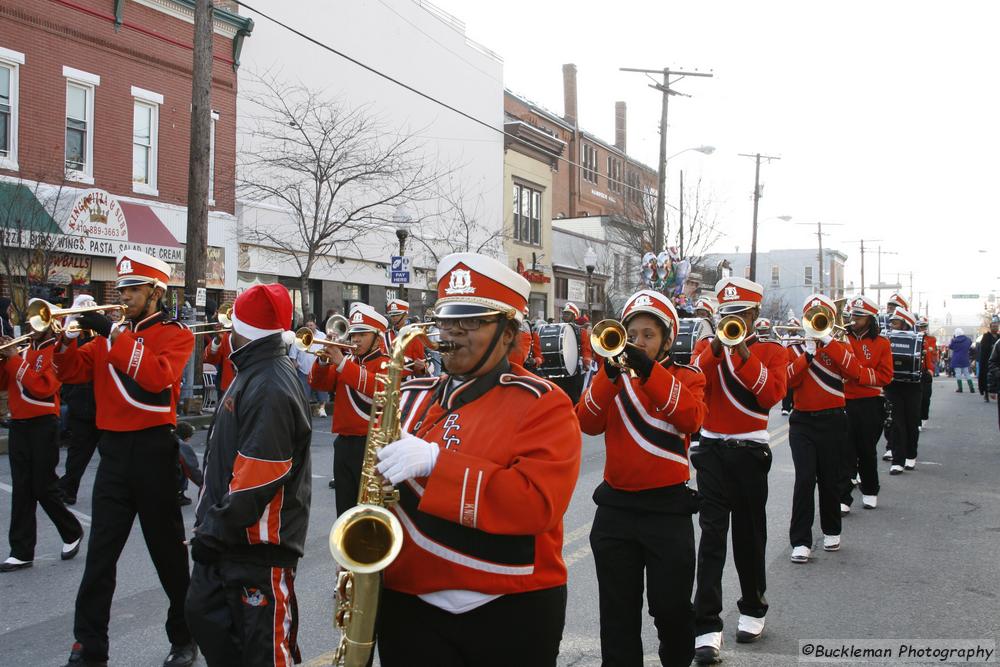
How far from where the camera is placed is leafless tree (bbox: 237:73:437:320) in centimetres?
2192

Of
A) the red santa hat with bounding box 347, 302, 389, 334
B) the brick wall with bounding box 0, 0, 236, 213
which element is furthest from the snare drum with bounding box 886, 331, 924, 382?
the brick wall with bounding box 0, 0, 236, 213

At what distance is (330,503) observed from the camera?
31.5 feet

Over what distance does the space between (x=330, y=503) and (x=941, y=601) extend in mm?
5967

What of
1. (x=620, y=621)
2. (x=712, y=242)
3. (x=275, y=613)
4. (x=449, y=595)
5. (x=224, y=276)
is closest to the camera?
(x=449, y=595)

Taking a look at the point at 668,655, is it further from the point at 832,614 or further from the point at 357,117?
the point at 357,117

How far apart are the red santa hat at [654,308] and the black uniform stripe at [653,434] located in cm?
52

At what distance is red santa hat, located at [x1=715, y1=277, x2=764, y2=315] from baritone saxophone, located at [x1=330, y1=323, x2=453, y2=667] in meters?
3.76

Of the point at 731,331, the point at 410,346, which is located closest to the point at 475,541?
the point at 731,331

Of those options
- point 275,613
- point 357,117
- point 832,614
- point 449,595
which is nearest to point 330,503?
point 832,614

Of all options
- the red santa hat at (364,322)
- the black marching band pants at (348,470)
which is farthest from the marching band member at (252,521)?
the red santa hat at (364,322)

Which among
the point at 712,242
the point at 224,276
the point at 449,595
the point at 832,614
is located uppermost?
the point at 712,242

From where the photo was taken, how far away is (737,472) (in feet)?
18.6

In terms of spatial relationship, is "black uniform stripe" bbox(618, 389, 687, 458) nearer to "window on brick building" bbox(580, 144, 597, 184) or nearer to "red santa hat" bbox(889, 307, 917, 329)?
"red santa hat" bbox(889, 307, 917, 329)

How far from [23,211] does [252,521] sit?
48.0ft
